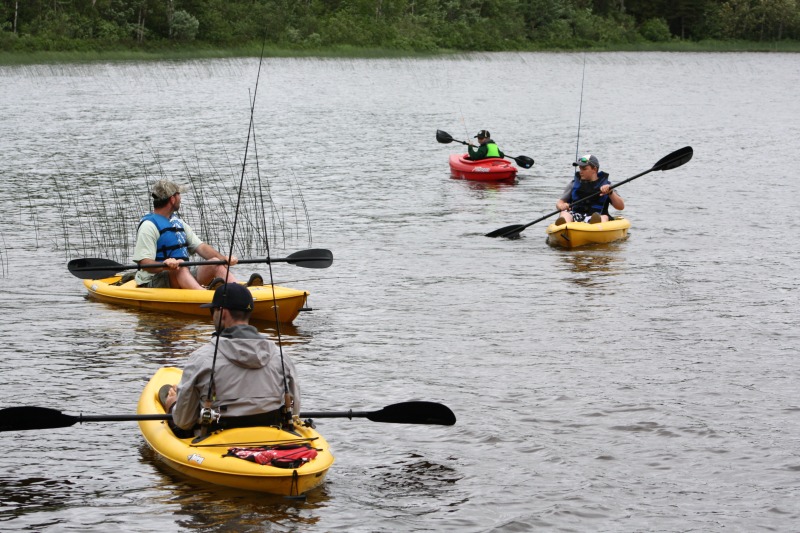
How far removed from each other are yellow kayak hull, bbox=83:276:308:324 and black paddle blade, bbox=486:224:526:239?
582cm

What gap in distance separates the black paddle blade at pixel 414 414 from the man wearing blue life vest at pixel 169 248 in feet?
12.2

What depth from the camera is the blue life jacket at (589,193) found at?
616 inches

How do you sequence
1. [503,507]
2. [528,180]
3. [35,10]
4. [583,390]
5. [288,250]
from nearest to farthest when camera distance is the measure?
[503,507]
[583,390]
[288,250]
[528,180]
[35,10]

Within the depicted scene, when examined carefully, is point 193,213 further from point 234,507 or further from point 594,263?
point 234,507

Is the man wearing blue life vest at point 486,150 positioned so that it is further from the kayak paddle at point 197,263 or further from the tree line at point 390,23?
the tree line at point 390,23

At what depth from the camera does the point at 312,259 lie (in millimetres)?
11078

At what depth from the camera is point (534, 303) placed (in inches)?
495

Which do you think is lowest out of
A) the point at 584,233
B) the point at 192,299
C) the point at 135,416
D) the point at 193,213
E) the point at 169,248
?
the point at 193,213

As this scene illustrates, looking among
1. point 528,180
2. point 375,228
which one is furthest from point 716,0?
point 375,228

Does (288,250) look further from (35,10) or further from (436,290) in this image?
(35,10)

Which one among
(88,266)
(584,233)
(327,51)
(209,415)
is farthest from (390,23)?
(209,415)

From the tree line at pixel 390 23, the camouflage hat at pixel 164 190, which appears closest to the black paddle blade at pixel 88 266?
the camouflage hat at pixel 164 190

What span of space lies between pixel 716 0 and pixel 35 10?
55.7m

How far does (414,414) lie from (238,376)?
4.15ft
